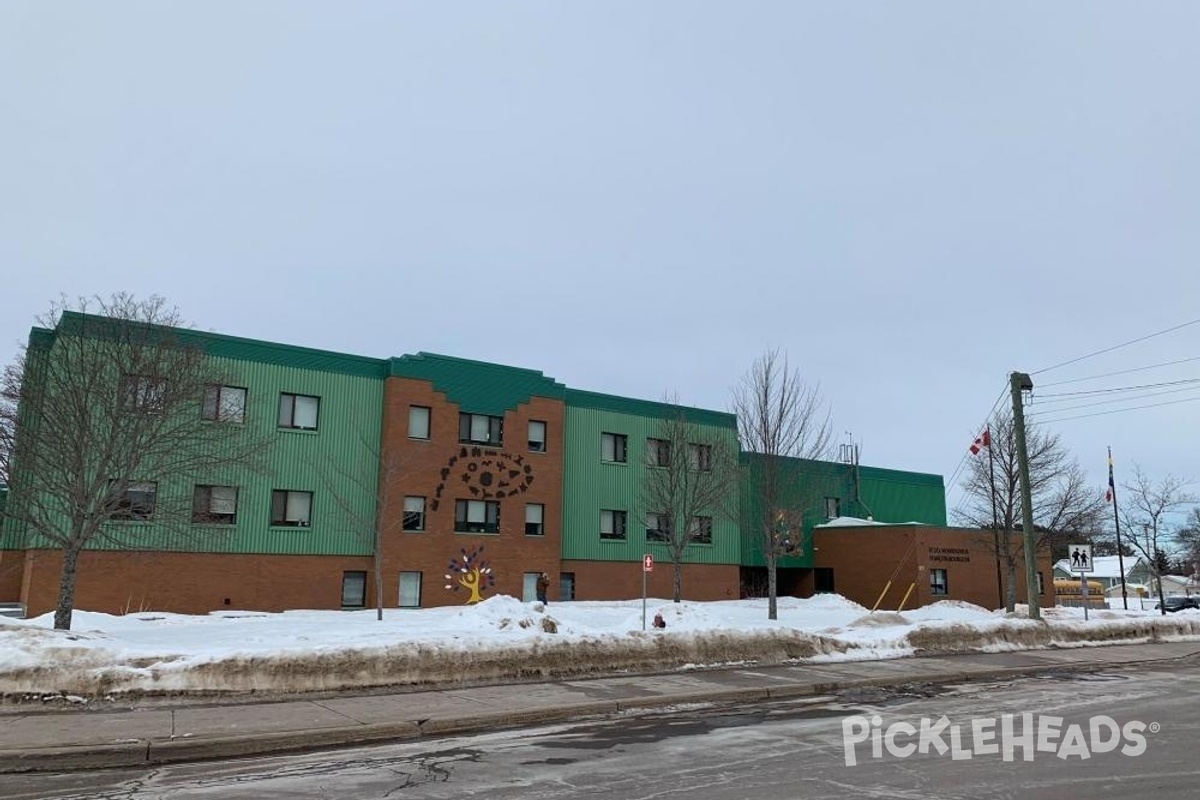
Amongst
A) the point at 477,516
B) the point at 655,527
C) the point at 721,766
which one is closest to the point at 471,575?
the point at 477,516

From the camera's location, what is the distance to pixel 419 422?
32.7 metres

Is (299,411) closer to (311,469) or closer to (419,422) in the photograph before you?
(311,469)

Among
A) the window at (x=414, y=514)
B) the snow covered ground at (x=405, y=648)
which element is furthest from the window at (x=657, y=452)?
the snow covered ground at (x=405, y=648)

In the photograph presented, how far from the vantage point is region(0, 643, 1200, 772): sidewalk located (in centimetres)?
910

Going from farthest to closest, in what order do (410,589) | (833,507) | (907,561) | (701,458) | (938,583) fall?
(833,507), (938,583), (907,561), (701,458), (410,589)

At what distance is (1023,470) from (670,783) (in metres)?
21.4

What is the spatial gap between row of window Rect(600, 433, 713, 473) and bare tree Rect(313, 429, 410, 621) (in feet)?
31.9

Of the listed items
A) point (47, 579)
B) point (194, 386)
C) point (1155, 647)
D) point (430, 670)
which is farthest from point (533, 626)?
point (1155, 647)

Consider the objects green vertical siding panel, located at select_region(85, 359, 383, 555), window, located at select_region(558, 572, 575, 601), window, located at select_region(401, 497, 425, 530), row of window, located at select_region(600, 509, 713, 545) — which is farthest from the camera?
row of window, located at select_region(600, 509, 713, 545)

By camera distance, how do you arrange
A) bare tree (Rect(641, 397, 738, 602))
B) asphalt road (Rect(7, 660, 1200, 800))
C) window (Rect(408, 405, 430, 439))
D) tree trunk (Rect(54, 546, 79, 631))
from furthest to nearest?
bare tree (Rect(641, 397, 738, 602))
window (Rect(408, 405, 430, 439))
tree trunk (Rect(54, 546, 79, 631))
asphalt road (Rect(7, 660, 1200, 800))

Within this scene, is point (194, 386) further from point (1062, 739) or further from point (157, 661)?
point (1062, 739)

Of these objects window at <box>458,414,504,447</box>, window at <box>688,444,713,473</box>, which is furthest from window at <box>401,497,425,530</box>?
window at <box>688,444,713,473</box>

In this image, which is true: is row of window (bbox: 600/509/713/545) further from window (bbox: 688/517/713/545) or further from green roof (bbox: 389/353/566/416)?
green roof (bbox: 389/353/566/416)

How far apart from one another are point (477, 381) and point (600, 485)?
7.25 m
